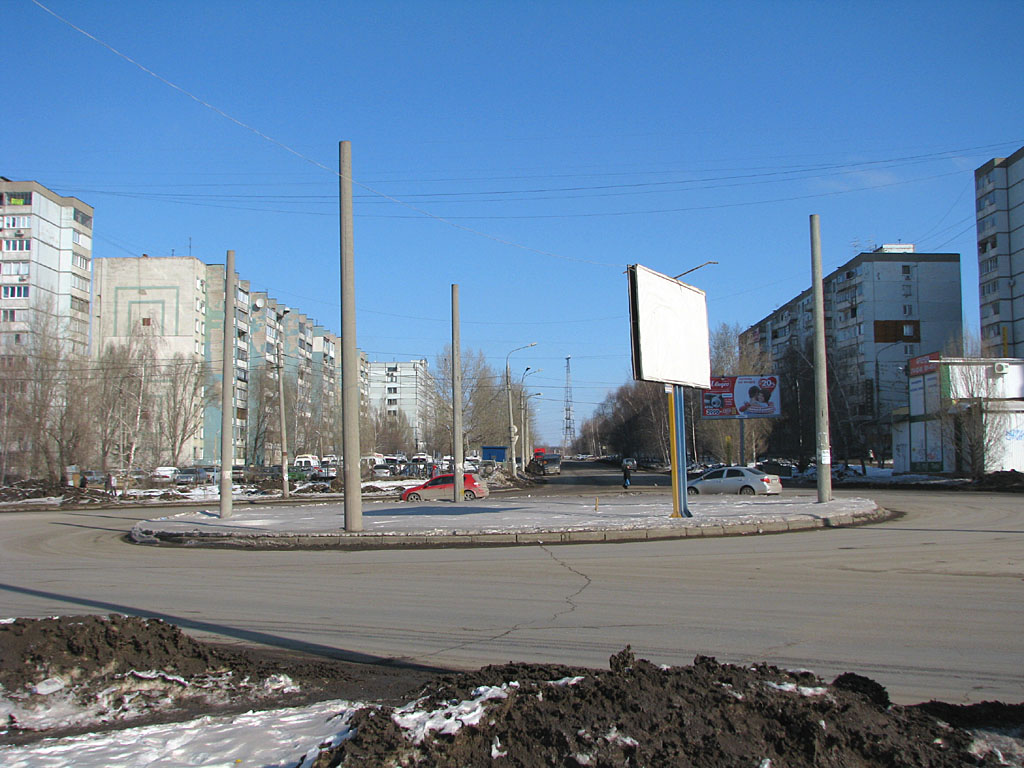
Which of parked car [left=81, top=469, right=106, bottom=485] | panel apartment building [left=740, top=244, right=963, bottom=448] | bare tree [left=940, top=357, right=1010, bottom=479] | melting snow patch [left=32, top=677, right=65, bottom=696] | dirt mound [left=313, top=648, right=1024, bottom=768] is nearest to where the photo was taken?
dirt mound [left=313, top=648, right=1024, bottom=768]

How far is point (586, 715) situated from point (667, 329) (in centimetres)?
1783

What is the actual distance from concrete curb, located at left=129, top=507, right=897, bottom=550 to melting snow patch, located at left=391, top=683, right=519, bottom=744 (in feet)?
42.1

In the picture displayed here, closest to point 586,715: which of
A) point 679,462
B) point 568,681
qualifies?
point 568,681

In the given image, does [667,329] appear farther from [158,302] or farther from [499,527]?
[158,302]

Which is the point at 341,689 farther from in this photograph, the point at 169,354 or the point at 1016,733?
the point at 169,354

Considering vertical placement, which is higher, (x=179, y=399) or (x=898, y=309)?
(x=898, y=309)

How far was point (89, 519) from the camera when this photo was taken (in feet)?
99.2

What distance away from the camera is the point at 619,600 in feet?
31.6

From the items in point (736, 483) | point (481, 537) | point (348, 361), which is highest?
point (348, 361)

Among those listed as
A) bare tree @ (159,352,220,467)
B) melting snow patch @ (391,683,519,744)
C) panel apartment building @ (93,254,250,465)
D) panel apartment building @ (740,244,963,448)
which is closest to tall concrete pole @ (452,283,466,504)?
melting snow patch @ (391,683,519,744)

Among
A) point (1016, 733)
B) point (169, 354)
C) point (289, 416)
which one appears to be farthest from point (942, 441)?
point (169, 354)

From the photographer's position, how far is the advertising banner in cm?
5519

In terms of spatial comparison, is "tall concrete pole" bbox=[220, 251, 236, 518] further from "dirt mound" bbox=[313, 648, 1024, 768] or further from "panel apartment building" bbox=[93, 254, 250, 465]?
"panel apartment building" bbox=[93, 254, 250, 465]

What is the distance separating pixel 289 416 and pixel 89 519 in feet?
193
